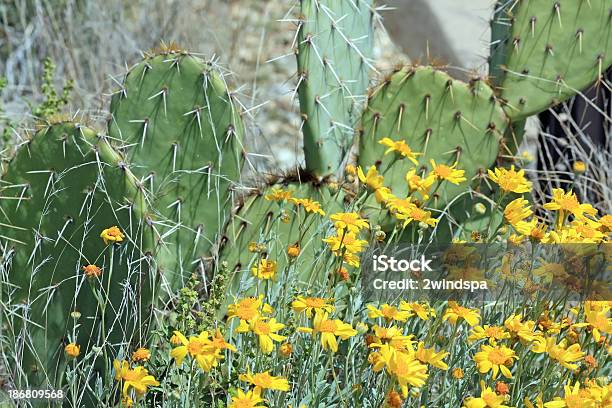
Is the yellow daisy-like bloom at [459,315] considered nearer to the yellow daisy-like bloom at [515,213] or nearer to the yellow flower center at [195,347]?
the yellow daisy-like bloom at [515,213]

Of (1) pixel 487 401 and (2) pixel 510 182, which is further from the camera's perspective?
(2) pixel 510 182

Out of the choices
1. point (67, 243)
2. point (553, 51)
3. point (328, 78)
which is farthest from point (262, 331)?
point (553, 51)

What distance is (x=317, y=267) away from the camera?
2.15 m

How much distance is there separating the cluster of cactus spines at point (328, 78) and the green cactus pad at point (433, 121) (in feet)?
0.31

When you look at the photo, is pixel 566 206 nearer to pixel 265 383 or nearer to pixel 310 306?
pixel 310 306

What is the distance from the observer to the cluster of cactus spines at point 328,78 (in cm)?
281

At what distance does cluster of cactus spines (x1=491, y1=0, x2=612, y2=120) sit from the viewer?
9.91ft

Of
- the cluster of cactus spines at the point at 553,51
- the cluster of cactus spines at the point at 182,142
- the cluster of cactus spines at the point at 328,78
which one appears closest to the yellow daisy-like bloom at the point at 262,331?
the cluster of cactus spines at the point at 182,142

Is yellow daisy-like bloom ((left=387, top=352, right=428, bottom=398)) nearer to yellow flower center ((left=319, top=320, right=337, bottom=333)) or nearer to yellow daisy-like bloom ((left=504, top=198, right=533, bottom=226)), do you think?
yellow flower center ((left=319, top=320, right=337, bottom=333))

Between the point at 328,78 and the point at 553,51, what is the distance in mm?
748

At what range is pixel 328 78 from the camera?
2861mm

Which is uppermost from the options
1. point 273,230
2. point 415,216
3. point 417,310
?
point 415,216

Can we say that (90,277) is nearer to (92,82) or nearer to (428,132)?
(428,132)

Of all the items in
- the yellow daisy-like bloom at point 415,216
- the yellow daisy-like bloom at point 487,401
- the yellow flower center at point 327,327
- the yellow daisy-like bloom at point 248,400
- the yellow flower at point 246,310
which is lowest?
the yellow daisy-like bloom at point 487,401
